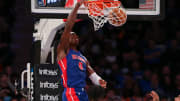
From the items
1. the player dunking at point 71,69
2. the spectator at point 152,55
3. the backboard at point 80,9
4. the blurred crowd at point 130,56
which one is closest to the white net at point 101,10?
the backboard at point 80,9

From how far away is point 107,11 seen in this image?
610cm

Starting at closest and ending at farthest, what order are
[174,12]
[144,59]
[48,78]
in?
1. [48,78]
2. [144,59]
3. [174,12]

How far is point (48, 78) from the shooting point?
6645 millimetres

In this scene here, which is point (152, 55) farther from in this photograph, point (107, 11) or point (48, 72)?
point (107, 11)

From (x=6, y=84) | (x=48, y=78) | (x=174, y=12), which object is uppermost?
(x=174, y=12)

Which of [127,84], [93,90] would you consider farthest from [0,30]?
[93,90]

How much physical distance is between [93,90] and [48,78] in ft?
7.14

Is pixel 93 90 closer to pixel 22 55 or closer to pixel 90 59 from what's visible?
pixel 90 59

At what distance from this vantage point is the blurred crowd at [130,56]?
9266mm

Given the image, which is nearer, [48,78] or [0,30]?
[48,78]

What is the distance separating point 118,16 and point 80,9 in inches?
25.5

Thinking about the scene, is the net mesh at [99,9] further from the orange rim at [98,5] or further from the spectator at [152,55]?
the spectator at [152,55]

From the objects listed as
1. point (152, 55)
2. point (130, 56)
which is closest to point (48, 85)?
point (130, 56)

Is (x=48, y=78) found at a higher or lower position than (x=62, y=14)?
lower
